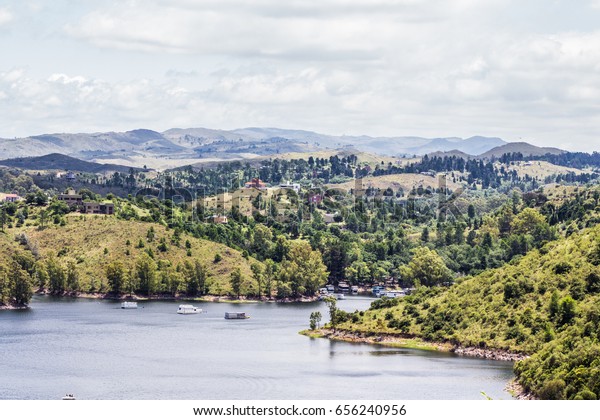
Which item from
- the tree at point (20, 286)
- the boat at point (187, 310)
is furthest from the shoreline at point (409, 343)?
the tree at point (20, 286)

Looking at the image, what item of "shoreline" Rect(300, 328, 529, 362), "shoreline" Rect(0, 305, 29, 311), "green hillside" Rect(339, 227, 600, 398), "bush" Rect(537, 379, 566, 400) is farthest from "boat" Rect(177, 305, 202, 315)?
"bush" Rect(537, 379, 566, 400)

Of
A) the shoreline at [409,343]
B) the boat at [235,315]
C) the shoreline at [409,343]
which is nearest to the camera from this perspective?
the shoreline at [409,343]

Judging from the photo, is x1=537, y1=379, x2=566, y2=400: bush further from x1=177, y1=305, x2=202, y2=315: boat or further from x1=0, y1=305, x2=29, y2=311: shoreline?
x1=0, y1=305, x2=29, y2=311: shoreline

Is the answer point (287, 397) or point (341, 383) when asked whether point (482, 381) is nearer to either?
point (341, 383)

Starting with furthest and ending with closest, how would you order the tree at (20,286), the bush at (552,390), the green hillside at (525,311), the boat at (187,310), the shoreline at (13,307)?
1. the tree at (20,286)
2. the boat at (187,310)
3. the shoreline at (13,307)
4. the green hillside at (525,311)
5. the bush at (552,390)

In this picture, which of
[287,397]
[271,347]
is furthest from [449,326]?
[287,397]

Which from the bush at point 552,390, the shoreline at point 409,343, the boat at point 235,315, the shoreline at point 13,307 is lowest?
the shoreline at point 13,307

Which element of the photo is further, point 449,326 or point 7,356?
point 449,326

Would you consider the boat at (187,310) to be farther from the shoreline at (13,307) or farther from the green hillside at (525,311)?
the green hillside at (525,311)
